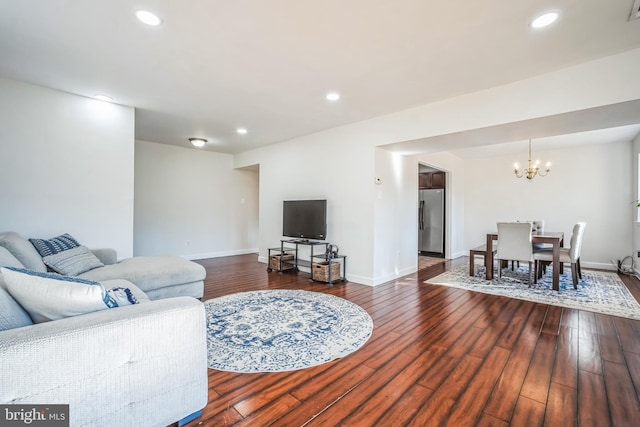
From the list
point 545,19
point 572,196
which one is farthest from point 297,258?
point 572,196

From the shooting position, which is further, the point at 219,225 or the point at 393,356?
the point at 219,225

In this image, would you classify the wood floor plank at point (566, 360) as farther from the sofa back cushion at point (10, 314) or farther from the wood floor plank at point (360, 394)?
the sofa back cushion at point (10, 314)

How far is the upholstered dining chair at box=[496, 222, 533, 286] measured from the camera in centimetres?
444

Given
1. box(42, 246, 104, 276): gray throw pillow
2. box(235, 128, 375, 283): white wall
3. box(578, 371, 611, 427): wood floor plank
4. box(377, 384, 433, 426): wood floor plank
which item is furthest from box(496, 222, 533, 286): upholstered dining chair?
box(42, 246, 104, 276): gray throw pillow

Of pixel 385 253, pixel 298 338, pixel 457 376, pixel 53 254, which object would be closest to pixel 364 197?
pixel 385 253

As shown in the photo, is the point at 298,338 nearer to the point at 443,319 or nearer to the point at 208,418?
the point at 208,418

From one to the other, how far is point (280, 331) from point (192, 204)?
5.03m

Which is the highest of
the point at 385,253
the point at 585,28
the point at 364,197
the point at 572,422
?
the point at 585,28

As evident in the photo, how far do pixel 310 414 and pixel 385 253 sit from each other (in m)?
3.35

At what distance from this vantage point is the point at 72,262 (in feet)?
9.30

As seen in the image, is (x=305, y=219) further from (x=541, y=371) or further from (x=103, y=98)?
(x=541, y=371)

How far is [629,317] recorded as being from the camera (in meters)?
3.07

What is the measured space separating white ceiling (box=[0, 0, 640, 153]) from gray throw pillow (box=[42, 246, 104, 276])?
1.89 m

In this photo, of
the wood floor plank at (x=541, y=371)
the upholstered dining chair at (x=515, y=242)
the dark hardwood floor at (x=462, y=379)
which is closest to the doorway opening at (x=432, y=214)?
the upholstered dining chair at (x=515, y=242)
